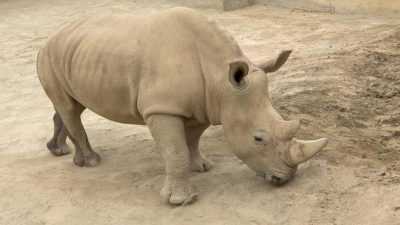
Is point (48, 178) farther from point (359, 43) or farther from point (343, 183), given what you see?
point (359, 43)

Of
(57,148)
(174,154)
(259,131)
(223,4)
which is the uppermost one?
(259,131)

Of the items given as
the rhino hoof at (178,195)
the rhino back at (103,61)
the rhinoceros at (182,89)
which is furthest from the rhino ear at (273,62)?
the rhino hoof at (178,195)

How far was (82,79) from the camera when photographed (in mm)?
5176

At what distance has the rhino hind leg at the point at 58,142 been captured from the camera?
245 inches

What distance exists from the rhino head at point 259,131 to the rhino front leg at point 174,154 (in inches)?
14.4

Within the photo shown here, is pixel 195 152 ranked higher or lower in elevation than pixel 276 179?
lower

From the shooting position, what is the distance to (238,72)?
4500 mm

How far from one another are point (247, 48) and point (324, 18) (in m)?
2.46

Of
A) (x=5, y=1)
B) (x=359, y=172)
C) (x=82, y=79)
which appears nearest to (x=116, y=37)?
(x=82, y=79)

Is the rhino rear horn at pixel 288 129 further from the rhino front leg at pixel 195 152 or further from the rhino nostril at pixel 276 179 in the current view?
the rhino front leg at pixel 195 152

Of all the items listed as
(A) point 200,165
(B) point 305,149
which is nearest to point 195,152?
(A) point 200,165

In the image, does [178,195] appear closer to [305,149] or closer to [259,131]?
[259,131]

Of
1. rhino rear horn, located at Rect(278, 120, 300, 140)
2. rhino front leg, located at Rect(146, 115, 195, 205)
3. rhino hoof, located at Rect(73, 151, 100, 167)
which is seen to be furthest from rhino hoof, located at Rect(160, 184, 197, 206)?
→ rhino hoof, located at Rect(73, 151, 100, 167)

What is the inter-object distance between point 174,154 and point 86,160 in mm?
1445
